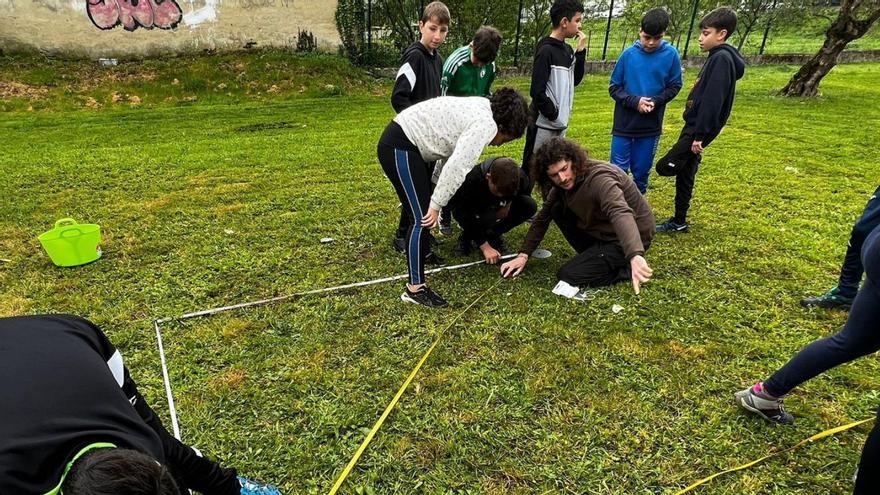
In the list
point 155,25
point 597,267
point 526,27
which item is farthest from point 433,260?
point 526,27

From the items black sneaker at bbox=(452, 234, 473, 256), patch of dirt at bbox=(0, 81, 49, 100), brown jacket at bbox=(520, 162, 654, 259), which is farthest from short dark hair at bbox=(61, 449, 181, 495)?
patch of dirt at bbox=(0, 81, 49, 100)

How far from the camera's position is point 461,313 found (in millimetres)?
2943

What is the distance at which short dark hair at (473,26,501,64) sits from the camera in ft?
11.9

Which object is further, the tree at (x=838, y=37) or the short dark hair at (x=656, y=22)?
the tree at (x=838, y=37)

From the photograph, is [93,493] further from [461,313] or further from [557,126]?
[557,126]

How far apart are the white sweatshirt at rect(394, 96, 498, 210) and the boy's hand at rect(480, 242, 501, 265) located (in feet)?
2.80

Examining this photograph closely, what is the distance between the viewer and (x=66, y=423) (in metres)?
1.03

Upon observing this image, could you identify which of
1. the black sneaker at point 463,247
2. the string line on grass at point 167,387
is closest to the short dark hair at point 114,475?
the string line on grass at point 167,387

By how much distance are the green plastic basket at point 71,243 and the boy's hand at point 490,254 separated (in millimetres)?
2642

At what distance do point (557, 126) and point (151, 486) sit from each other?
3.71 metres

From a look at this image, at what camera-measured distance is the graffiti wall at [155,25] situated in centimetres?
955

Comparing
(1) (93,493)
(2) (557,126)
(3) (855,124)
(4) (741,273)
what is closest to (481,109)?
(2) (557,126)

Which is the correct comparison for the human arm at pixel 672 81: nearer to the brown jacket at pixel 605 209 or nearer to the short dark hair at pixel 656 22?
the short dark hair at pixel 656 22

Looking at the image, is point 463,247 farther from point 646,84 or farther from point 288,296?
point 646,84
